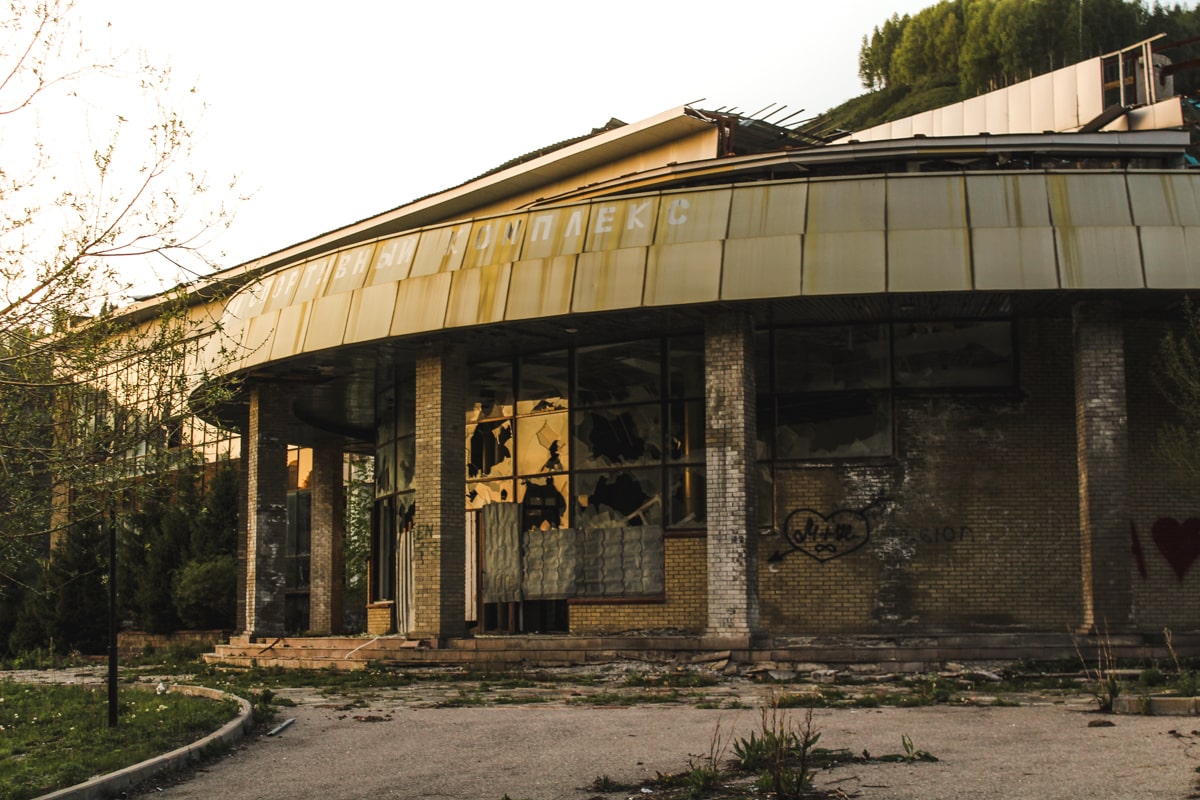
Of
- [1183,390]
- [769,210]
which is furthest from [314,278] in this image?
[1183,390]

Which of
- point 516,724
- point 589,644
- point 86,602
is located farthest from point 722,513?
point 86,602

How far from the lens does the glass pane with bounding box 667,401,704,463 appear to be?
22622 millimetres

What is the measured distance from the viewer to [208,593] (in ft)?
105

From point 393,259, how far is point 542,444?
440 cm

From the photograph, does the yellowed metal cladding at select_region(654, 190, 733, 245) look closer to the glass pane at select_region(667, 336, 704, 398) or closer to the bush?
the glass pane at select_region(667, 336, 704, 398)

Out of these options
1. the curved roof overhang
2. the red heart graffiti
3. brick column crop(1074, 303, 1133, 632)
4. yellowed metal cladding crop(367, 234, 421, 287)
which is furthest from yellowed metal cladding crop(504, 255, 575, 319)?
the red heart graffiti

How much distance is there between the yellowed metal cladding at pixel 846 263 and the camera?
18.8 metres

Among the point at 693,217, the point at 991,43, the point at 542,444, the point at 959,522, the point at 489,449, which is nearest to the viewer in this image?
the point at 693,217

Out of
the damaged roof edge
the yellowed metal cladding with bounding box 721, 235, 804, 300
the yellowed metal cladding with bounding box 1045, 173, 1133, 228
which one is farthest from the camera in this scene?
the damaged roof edge

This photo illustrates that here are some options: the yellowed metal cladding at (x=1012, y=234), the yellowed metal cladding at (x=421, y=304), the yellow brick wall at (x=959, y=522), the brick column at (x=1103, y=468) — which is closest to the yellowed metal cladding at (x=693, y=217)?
the yellowed metal cladding at (x=1012, y=234)

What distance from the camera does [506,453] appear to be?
2481cm

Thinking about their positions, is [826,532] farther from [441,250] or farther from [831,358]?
[441,250]

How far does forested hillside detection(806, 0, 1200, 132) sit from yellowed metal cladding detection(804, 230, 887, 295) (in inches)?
2305

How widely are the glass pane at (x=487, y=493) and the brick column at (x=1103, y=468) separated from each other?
10.3m
